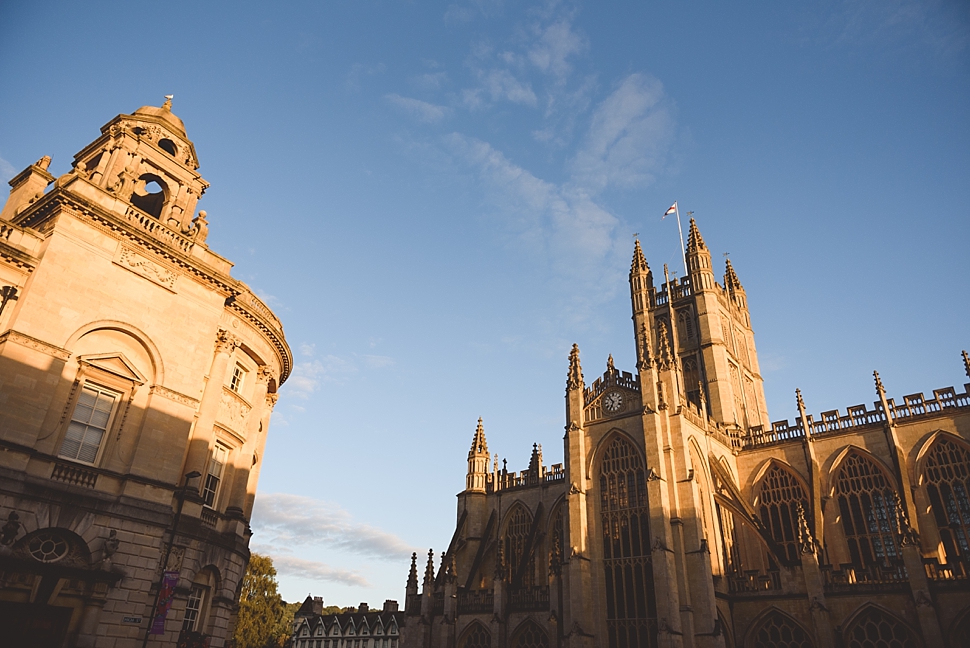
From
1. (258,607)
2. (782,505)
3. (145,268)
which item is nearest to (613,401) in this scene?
(782,505)

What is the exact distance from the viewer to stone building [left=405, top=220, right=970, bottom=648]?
30.2m

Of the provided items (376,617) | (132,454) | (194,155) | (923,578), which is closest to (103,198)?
(194,155)

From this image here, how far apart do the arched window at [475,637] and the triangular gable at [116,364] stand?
25.6 m

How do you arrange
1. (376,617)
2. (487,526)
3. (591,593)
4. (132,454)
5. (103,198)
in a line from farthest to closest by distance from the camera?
(376,617), (487,526), (591,593), (103,198), (132,454)

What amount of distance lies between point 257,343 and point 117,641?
13.6 metres

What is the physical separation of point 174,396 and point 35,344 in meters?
4.96

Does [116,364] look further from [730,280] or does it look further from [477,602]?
[730,280]

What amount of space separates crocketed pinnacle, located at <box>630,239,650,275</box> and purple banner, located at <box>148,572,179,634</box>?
143ft

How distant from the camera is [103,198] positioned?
938 inches

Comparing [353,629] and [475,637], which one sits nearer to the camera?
[475,637]

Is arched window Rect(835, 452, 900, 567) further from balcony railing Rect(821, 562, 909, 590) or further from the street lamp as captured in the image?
the street lamp

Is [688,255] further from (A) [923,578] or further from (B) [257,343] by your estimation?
(B) [257,343]

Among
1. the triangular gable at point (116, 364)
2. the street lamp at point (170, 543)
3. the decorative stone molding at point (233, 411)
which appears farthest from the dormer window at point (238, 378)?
the street lamp at point (170, 543)

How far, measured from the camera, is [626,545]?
1369 inches
